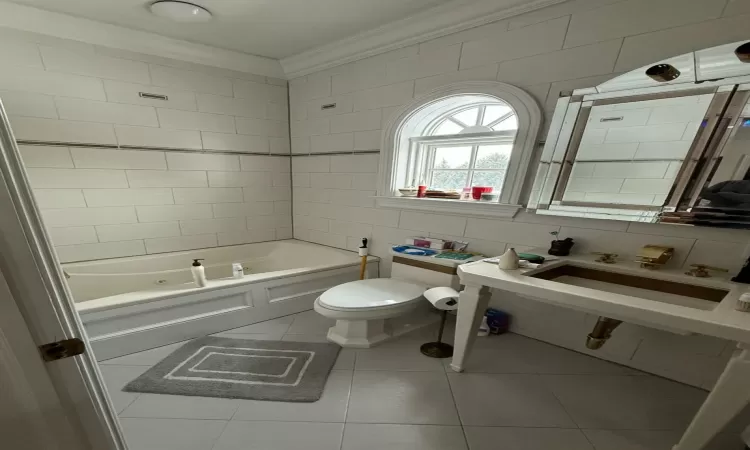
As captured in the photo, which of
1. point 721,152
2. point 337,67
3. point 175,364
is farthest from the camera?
point 337,67

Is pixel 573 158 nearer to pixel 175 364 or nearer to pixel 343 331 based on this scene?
pixel 343 331

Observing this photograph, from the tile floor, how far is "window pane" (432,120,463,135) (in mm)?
1662

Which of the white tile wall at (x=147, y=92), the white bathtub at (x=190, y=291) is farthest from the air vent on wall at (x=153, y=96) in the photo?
the white bathtub at (x=190, y=291)

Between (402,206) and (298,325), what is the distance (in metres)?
1.20

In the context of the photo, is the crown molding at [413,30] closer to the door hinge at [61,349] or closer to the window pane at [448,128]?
the window pane at [448,128]

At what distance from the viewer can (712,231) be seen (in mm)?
1319

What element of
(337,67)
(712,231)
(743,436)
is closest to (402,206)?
(337,67)

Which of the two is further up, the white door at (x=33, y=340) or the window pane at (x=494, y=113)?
the window pane at (x=494, y=113)

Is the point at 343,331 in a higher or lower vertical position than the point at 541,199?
lower

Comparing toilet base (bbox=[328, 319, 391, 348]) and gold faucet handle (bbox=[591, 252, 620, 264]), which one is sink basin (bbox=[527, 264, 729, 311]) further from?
toilet base (bbox=[328, 319, 391, 348])

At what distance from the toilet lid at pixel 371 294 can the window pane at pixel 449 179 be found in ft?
3.01

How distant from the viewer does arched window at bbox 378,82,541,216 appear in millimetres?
1761

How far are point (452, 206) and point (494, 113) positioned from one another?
0.76m

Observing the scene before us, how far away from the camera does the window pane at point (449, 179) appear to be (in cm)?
229
